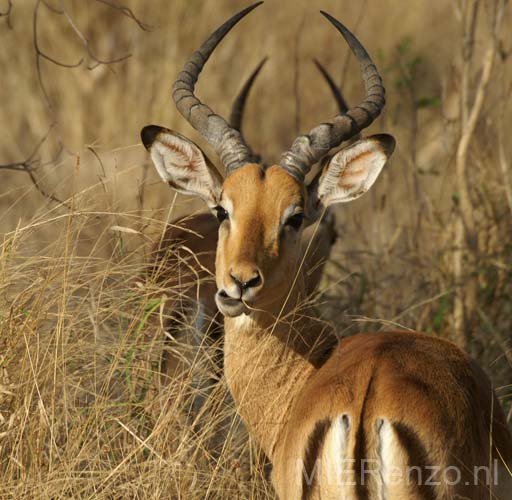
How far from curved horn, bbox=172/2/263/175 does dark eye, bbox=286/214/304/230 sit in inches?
13.9

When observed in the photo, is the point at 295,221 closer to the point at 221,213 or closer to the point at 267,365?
the point at 221,213

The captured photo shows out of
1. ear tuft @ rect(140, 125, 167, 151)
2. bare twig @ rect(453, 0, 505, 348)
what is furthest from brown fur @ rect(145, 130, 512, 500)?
bare twig @ rect(453, 0, 505, 348)

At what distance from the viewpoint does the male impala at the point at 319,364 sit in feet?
10.4

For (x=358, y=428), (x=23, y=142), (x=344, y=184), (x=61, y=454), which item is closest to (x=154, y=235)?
(x=344, y=184)

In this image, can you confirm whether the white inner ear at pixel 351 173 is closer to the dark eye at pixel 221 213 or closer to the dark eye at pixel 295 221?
the dark eye at pixel 295 221

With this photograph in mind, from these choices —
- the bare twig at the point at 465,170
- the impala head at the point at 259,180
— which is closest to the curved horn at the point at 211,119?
the impala head at the point at 259,180

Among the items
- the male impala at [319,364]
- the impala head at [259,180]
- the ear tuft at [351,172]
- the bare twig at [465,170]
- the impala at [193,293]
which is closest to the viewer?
the male impala at [319,364]

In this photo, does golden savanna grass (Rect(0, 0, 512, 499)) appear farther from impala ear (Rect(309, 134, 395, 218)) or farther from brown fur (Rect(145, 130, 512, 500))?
impala ear (Rect(309, 134, 395, 218))

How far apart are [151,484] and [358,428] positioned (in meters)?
0.99

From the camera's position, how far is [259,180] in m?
4.40

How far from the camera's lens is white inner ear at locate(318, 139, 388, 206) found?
466 centimetres

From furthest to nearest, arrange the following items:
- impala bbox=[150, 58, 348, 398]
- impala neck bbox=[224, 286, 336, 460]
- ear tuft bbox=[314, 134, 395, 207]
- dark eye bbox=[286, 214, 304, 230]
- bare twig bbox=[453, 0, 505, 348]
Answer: bare twig bbox=[453, 0, 505, 348], ear tuft bbox=[314, 134, 395, 207], impala bbox=[150, 58, 348, 398], dark eye bbox=[286, 214, 304, 230], impala neck bbox=[224, 286, 336, 460]

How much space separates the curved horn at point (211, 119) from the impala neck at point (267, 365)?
0.68m

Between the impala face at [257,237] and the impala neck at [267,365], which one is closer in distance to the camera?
the impala face at [257,237]
